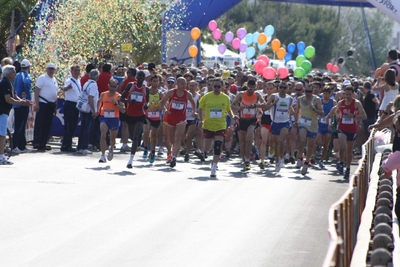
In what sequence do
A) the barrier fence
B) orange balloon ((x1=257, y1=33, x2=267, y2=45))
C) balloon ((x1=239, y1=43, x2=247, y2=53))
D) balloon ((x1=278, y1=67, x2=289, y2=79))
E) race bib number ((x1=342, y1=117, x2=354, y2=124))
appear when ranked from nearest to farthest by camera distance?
1. the barrier fence
2. race bib number ((x1=342, y1=117, x2=354, y2=124))
3. balloon ((x1=278, y1=67, x2=289, y2=79))
4. orange balloon ((x1=257, y1=33, x2=267, y2=45))
5. balloon ((x1=239, y1=43, x2=247, y2=53))

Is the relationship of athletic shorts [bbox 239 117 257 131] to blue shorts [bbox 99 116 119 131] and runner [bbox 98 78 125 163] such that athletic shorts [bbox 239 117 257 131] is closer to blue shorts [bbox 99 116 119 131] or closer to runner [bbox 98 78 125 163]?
runner [bbox 98 78 125 163]

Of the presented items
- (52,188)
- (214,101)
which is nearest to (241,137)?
(214,101)

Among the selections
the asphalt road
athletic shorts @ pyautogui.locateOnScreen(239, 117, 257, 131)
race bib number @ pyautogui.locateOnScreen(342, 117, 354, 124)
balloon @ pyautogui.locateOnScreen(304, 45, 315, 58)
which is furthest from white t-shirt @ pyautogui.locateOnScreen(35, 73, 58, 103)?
balloon @ pyautogui.locateOnScreen(304, 45, 315, 58)

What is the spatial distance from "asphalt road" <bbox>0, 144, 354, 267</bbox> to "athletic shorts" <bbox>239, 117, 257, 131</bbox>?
1227mm

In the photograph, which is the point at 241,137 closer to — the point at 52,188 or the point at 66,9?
the point at 52,188

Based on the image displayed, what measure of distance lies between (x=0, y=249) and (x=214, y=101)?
9190 millimetres

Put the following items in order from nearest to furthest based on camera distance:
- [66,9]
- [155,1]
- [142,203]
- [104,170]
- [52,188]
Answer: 1. [142,203]
2. [52,188]
3. [104,170]
4. [66,9]
5. [155,1]

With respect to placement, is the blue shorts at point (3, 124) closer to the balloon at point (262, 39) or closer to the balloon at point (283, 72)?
the balloon at point (283, 72)

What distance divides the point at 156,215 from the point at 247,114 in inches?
293

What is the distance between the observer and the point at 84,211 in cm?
1192

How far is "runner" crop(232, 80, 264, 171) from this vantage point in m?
18.9

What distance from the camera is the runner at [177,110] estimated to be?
18203 mm

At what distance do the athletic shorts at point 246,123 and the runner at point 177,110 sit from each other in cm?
128

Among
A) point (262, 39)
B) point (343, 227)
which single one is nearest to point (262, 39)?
point (262, 39)
